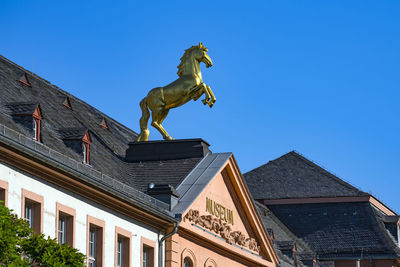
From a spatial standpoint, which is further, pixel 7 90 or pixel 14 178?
pixel 7 90

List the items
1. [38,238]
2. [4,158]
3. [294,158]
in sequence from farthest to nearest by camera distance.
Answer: [294,158] → [4,158] → [38,238]

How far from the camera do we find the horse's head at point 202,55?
165 feet

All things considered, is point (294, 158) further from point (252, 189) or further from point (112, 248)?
point (112, 248)

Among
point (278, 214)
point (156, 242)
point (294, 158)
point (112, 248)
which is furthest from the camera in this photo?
point (294, 158)

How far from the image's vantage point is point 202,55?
5025cm

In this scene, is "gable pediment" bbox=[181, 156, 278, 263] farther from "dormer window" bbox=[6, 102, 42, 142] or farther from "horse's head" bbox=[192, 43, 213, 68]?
"dormer window" bbox=[6, 102, 42, 142]

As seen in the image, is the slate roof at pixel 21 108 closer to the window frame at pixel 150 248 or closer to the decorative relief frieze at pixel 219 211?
the window frame at pixel 150 248

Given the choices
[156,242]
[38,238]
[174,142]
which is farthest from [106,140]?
[38,238]

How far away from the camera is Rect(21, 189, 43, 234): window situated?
33.9 metres

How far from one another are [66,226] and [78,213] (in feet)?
1.93

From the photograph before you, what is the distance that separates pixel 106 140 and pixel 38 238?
19433mm

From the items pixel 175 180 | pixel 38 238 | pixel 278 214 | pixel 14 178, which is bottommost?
pixel 38 238

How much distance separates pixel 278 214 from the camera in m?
77.1

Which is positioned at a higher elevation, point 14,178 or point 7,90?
point 7,90
